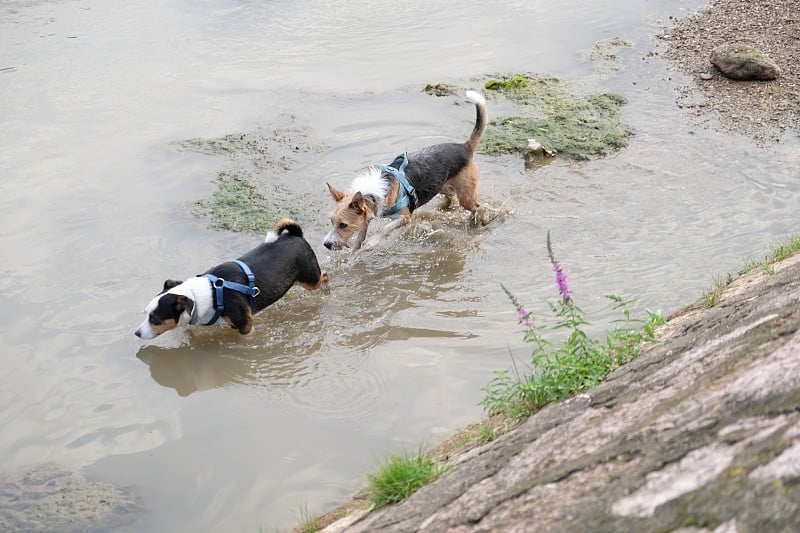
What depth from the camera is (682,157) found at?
26.7 feet

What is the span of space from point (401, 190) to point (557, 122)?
2.83 metres

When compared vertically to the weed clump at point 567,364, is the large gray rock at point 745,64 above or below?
above

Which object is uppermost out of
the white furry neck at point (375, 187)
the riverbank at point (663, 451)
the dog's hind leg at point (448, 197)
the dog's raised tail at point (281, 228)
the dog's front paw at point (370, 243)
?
the riverbank at point (663, 451)

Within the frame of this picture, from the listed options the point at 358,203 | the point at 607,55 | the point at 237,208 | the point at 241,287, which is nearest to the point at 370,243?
the point at 358,203

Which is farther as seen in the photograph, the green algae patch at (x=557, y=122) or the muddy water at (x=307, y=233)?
the green algae patch at (x=557, y=122)

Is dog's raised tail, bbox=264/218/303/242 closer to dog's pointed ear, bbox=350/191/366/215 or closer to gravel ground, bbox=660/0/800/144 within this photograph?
dog's pointed ear, bbox=350/191/366/215

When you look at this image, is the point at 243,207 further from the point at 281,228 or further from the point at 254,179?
the point at 281,228

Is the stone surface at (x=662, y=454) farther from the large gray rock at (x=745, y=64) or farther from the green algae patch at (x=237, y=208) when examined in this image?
the large gray rock at (x=745, y=64)

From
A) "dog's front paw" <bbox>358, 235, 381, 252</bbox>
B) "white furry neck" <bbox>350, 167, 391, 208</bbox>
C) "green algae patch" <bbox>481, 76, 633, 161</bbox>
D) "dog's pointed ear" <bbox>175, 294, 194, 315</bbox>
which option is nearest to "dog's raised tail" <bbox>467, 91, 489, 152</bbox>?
"green algae patch" <bbox>481, 76, 633, 161</bbox>

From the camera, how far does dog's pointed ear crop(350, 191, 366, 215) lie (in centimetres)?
675

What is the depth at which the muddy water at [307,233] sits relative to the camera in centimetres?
479

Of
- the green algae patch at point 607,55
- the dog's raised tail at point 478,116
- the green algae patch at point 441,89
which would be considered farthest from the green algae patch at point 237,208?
the green algae patch at point 607,55

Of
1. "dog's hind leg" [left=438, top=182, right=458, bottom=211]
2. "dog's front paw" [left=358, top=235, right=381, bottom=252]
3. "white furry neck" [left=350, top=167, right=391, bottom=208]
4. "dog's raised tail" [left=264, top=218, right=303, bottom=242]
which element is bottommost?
"dog's front paw" [left=358, top=235, right=381, bottom=252]

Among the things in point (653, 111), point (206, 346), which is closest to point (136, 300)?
point (206, 346)
